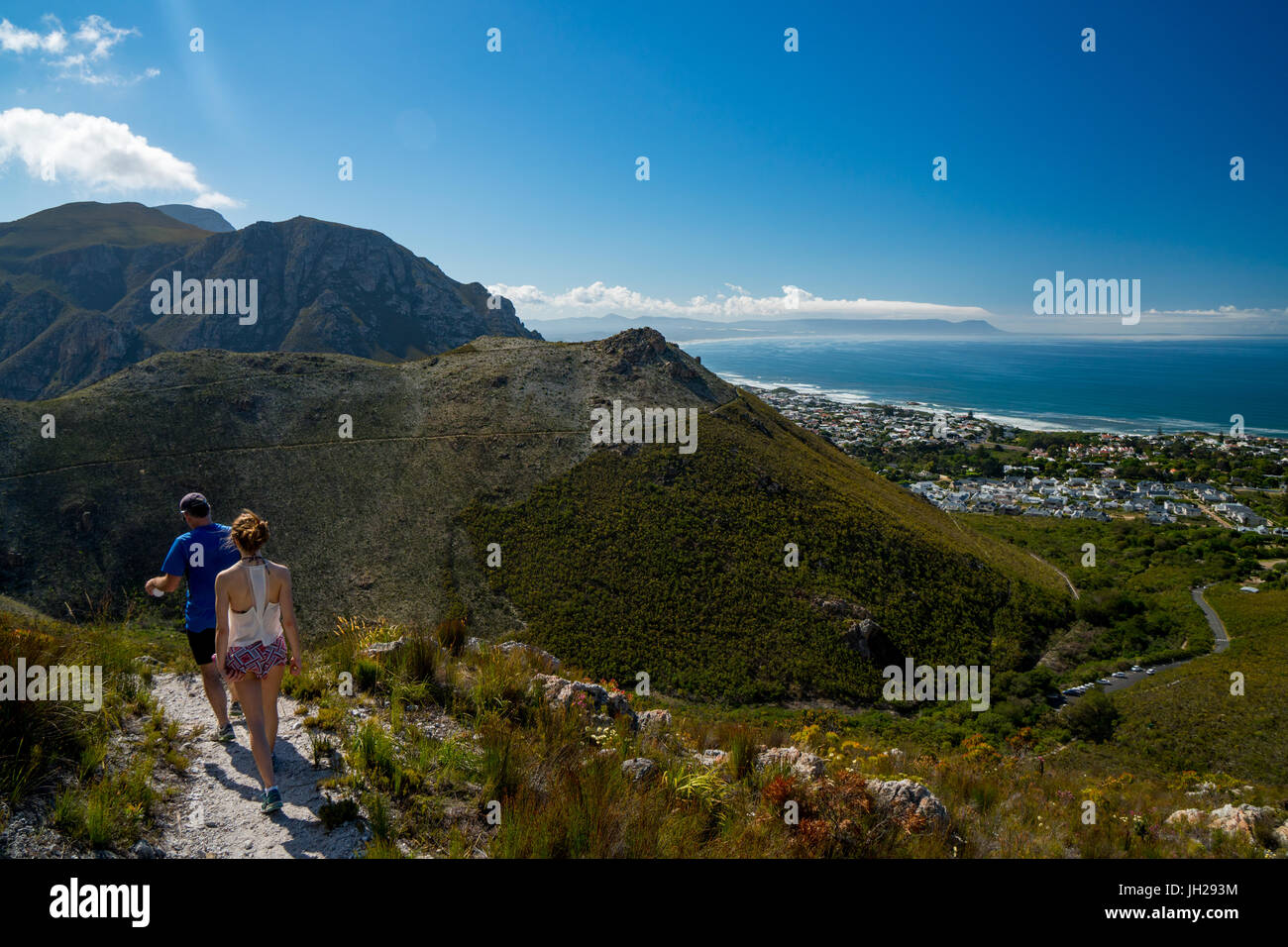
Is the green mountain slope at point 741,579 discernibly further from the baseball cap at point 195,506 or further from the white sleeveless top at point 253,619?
the white sleeveless top at point 253,619

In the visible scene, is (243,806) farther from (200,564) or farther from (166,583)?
(166,583)

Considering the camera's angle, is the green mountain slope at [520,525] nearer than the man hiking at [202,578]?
No

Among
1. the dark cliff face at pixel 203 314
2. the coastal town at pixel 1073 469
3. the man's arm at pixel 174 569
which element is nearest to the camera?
the man's arm at pixel 174 569

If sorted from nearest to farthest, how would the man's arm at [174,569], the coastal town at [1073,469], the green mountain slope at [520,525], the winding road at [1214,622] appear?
the man's arm at [174,569], the green mountain slope at [520,525], the winding road at [1214,622], the coastal town at [1073,469]

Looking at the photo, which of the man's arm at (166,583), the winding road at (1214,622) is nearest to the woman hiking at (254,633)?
the man's arm at (166,583)

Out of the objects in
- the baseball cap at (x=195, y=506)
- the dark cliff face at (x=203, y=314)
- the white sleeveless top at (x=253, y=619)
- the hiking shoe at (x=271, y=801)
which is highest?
the dark cliff face at (x=203, y=314)

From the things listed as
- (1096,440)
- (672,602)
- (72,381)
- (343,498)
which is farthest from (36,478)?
(1096,440)

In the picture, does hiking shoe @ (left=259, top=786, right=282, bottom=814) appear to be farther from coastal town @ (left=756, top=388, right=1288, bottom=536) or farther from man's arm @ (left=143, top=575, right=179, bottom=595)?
coastal town @ (left=756, top=388, right=1288, bottom=536)
